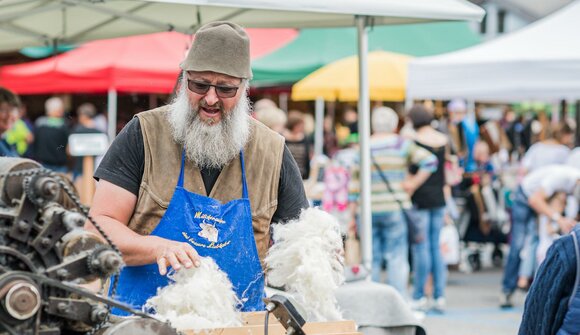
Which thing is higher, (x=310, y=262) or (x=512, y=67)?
(x=512, y=67)

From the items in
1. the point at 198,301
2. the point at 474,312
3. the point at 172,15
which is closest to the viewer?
the point at 198,301

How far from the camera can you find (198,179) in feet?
10.1

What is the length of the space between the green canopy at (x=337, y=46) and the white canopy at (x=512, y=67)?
17.2 ft

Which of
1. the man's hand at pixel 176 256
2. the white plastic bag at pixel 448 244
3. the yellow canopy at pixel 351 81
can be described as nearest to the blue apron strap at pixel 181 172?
the man's hand at pixel 176 256

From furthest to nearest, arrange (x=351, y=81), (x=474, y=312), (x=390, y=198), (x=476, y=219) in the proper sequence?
1. (x=351, y=81)
2. (x=476, y=219)
3. (x=474, y=312)
4. (x=390, y=198)

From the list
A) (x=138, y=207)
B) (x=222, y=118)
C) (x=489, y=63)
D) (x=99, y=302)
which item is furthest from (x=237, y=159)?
(x=489, y=63)

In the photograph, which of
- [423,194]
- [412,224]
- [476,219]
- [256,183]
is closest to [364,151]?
[256,183]

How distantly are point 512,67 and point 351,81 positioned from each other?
203 inches

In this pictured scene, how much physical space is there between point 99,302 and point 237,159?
109cm

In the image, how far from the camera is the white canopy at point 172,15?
484cm

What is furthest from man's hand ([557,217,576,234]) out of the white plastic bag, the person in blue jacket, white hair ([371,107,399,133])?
the person in blue jacket

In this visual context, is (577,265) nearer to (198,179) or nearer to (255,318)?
(255,318)

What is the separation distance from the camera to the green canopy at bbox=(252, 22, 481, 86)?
14102mm

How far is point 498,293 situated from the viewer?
10.7 m
